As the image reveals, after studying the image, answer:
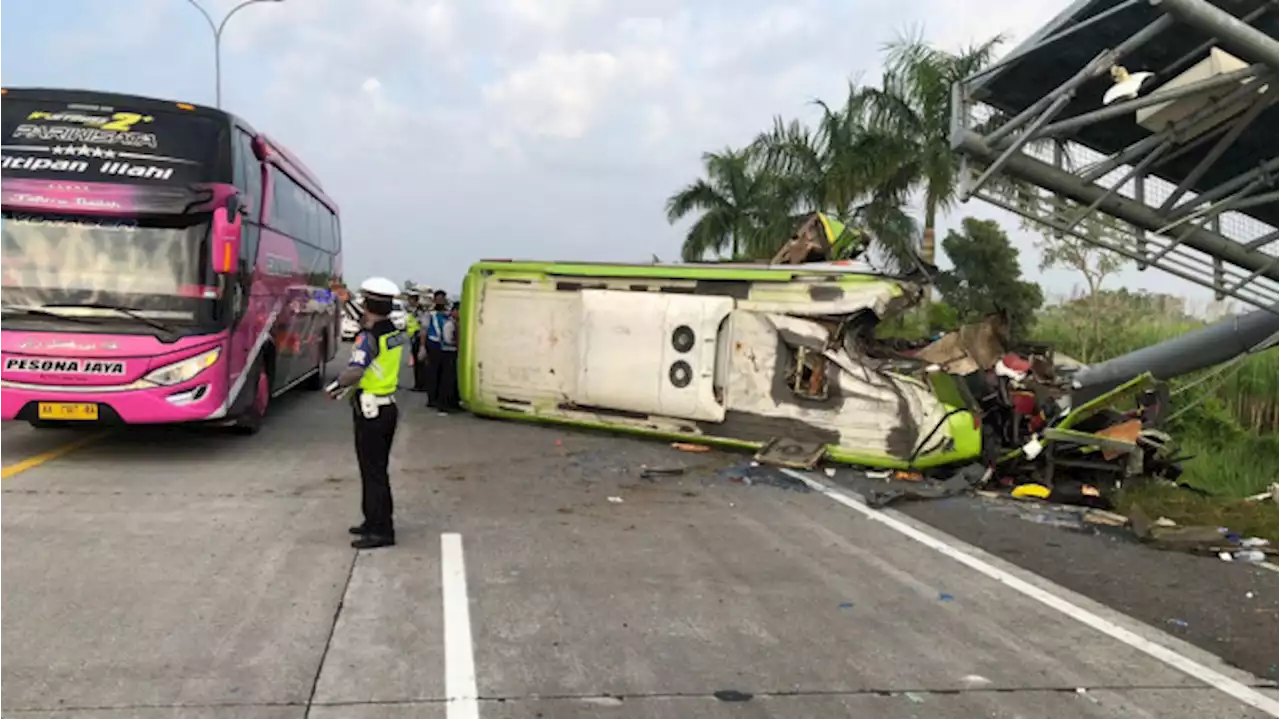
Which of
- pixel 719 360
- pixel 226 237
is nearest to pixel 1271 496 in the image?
pixel 719 360

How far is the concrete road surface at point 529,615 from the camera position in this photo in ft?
13.3

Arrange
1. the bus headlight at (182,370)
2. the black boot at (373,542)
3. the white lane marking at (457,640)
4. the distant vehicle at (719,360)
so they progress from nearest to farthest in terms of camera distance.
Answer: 1. the white lane marking at (457,640)
2. the black boot at (373,542)
3. the bus headlight at (182,370)
4. the distant vehicle at (719,360)

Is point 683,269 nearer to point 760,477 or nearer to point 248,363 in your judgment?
point 760,477

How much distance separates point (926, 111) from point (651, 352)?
13.9m

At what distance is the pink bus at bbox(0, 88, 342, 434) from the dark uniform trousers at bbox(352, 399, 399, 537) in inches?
125

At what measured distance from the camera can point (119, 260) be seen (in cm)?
877


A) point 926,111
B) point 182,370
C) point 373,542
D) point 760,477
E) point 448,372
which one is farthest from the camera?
point 926,111

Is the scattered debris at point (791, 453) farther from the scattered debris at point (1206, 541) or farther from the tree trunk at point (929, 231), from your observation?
the tree trunk at point (929, 231)

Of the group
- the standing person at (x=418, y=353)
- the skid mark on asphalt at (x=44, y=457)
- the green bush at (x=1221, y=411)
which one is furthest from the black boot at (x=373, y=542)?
the standing person at (x=418, y=353)

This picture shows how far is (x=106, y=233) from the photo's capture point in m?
8.77

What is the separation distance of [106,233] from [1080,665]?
8443 millimetres

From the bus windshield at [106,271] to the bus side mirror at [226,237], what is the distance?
13 cm

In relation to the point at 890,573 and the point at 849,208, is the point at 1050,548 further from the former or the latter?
the point at 849,208

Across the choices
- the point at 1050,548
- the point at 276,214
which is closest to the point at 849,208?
the point at 276,214
